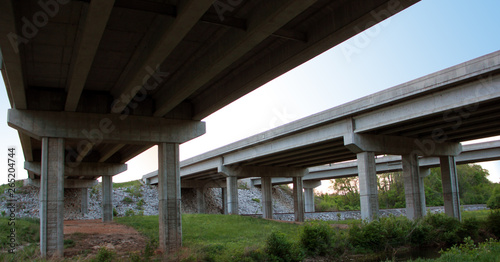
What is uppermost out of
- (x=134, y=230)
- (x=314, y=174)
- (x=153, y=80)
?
(x=153, y=80)

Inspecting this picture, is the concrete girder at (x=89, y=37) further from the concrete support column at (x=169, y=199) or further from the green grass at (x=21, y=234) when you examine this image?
the green grass at (x=21, y=234)

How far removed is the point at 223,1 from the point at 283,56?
3417 millimetres

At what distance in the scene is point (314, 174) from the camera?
5728 centimetres

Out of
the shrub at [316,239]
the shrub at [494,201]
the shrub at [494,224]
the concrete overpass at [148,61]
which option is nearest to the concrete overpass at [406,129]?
the shrub at [494,224]

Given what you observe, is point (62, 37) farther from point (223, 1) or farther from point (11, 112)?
point (11, 112)

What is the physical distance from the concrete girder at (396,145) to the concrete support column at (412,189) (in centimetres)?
70

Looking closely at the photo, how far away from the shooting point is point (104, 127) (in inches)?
764

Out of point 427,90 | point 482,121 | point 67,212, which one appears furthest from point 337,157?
point 67,212

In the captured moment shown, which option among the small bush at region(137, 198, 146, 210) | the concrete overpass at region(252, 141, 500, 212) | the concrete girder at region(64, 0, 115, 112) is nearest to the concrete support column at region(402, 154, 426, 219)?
the concrete overpass at region(252, 141, 500, 212)

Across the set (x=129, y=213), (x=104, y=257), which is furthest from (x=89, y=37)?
(x=129, y=213)

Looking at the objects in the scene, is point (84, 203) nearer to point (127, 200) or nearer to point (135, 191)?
point (127, 200)

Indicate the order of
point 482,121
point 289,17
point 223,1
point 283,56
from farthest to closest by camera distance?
1. point 482,121
2. point 283,56
3. point 223,1
4. point 289,17

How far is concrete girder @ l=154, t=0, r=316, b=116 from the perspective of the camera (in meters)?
9.68

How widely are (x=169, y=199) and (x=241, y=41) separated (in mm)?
11016
